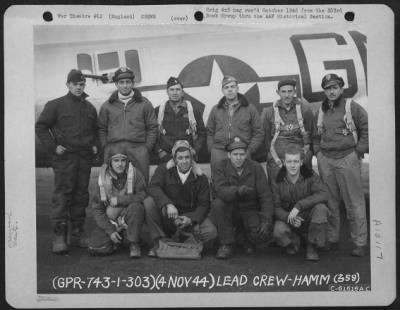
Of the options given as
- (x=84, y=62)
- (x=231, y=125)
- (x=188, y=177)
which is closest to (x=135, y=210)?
(x=188, y=177)

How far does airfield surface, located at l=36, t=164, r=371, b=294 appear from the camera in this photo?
1.55 m

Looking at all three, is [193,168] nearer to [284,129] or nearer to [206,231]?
[206,231]

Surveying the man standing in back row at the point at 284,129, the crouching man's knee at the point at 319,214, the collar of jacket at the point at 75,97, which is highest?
the collar of jacket at the point at 75,97

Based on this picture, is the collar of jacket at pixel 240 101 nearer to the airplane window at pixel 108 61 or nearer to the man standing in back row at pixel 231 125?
the man standing in back row at pixel 231 125

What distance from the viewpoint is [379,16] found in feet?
5.14

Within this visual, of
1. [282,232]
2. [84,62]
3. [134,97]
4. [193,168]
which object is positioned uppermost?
[84,62]

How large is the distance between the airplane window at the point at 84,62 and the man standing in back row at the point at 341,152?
78 cm

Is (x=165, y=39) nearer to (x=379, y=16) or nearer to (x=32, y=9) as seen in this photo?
(x=32, y=9)

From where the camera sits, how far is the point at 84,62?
1.56 meters

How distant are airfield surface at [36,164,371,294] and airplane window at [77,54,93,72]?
0.34 m

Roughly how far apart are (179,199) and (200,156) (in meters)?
0.16

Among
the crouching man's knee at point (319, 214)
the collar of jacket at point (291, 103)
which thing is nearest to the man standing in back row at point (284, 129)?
the collar of jacket at point (291, 103)

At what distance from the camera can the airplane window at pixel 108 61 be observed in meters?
1.56

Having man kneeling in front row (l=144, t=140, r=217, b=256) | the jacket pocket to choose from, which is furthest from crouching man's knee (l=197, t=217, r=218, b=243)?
the jacket pocket
